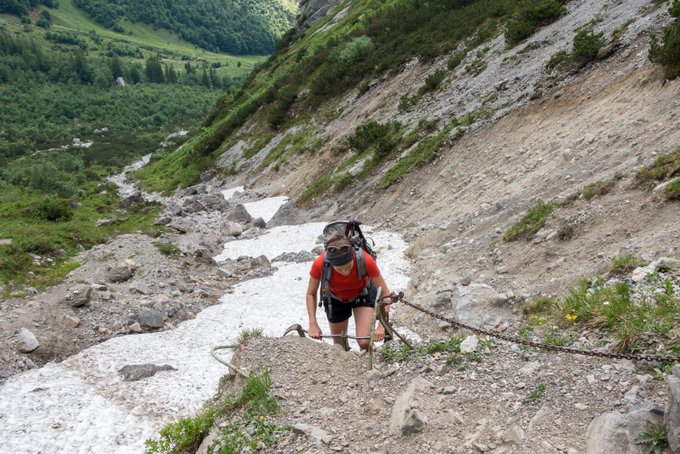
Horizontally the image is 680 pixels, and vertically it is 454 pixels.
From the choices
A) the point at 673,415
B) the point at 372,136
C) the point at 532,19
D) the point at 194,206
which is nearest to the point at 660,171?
the point at 673,415

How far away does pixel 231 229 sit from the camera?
77.4ft

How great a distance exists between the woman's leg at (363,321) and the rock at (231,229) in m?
17.0

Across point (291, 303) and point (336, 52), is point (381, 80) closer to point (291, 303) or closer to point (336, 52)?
point (336, 52)

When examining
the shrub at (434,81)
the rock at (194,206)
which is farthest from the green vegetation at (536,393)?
the rock at (194,206)

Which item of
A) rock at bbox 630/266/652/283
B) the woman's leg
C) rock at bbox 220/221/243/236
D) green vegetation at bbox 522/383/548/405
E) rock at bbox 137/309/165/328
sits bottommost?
rock at bbox 220/221/243/236

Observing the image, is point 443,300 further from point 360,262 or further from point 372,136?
point 372,136

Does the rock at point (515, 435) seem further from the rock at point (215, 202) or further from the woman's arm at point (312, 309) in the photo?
the rock at point (215, 202)

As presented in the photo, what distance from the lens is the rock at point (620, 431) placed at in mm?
3645

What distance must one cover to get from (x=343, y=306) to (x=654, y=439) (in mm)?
4528

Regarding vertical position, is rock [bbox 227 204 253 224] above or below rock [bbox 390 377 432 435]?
below

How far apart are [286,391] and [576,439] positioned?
3361 millimetres

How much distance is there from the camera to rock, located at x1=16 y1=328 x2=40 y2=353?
10.9m

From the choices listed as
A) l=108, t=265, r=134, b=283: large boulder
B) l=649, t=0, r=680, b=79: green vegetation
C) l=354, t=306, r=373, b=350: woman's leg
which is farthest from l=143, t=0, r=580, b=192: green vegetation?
l=354, t=306, r=373, b=350: woman's leg

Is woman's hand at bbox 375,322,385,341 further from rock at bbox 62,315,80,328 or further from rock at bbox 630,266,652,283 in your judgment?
rock at bbox 62,315,80,328
